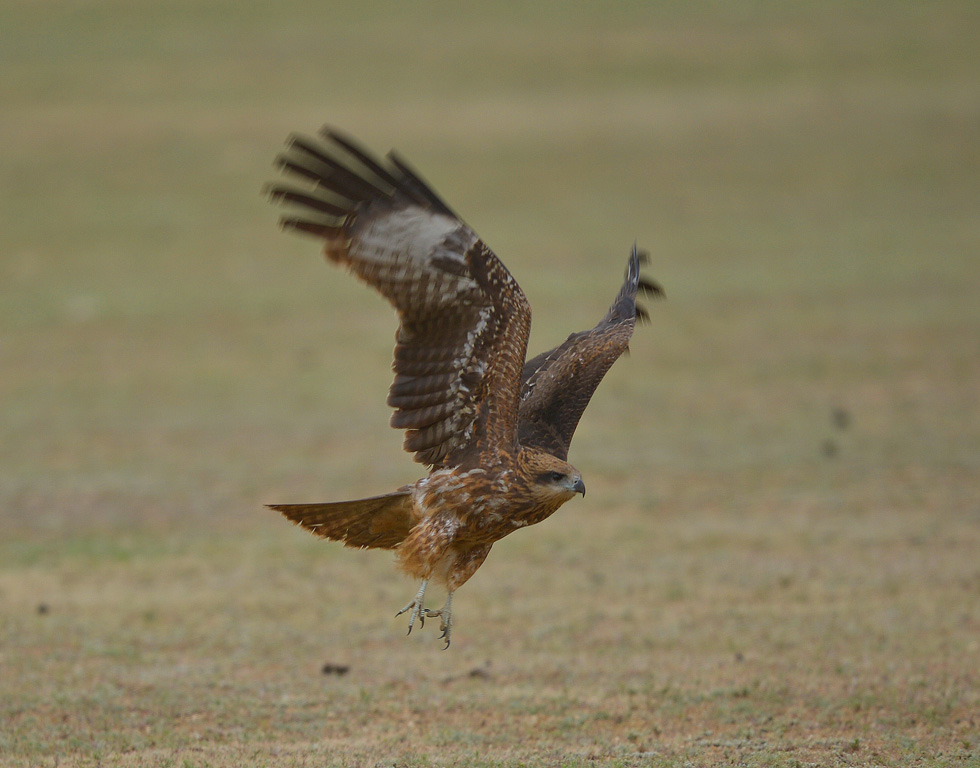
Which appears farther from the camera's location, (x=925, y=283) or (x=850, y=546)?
(x=925, y=283)

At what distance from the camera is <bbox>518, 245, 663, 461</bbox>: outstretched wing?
746cm

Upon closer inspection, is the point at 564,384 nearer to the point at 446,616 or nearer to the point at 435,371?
the point at 435,371

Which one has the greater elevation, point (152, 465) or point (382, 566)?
point (152, 465)

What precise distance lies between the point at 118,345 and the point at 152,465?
472 cm

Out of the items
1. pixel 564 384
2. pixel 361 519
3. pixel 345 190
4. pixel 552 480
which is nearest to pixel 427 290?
pixel 345 190

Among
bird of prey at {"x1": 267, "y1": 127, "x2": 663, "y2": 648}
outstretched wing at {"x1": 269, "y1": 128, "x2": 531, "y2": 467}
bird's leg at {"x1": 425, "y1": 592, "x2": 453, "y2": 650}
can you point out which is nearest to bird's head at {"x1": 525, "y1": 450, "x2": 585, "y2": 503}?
bird of prey at {"x1": 267, "y1": 127, "x2": 663, "y2": 648}

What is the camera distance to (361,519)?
6.90 metres

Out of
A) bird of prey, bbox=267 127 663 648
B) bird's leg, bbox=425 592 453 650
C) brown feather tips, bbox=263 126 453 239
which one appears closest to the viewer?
brown feather tips, bbox=263 126 453 239

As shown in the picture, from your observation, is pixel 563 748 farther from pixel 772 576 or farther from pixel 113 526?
pixel 113 526

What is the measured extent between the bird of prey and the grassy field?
1097 millimetres

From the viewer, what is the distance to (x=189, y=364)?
17.3 m

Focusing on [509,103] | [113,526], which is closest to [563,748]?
[113,526]

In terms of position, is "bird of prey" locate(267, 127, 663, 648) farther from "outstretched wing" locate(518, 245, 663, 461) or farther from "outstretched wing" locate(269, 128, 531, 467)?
"outstretched wing" locate(518, 245, 663, 461)

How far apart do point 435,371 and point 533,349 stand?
35.6ft
